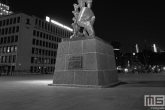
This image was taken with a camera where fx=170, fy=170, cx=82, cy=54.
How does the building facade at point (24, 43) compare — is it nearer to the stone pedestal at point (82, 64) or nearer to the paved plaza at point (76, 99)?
the stone pedestal at point (82, 64)

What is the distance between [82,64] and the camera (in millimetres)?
12102

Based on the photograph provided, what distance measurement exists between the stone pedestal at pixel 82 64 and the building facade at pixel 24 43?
44192mm

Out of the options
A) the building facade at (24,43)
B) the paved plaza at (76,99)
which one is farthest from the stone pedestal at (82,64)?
the building facade at (24,43)

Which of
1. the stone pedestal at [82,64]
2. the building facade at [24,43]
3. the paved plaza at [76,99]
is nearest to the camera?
the paved plaza at [76,99]

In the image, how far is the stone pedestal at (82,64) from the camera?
38.1ft

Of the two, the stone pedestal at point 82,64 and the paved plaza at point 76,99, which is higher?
the stone pedestal at point 82,64

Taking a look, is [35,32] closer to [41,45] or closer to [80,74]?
[41,45]

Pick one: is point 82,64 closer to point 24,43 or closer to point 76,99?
point 76,99

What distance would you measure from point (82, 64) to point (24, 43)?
52604 mm

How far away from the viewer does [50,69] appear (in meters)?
74.6

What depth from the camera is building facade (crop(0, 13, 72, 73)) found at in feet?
190

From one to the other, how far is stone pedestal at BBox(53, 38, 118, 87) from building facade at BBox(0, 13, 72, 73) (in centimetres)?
4419

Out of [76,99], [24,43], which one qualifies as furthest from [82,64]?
[24,43]

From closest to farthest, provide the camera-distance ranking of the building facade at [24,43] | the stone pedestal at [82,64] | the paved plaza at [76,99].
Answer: the paved plaza at [76,99] → the stone pedestal at [82,64] → the building facade at [24,43]
